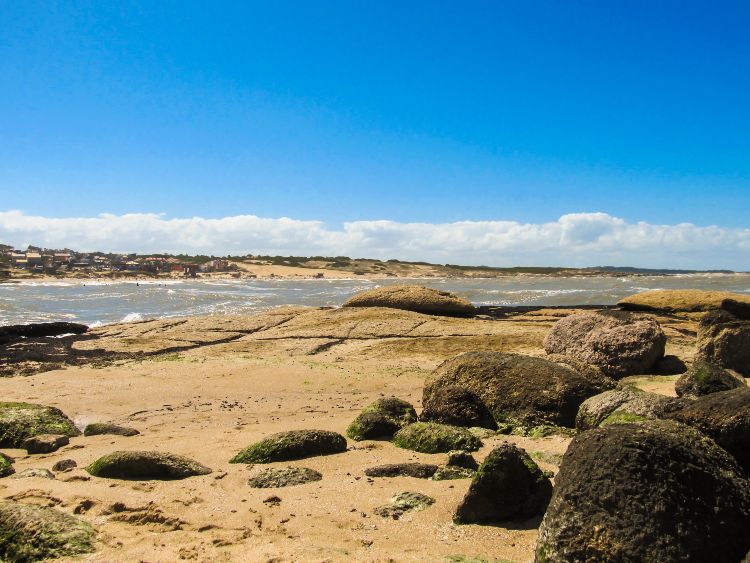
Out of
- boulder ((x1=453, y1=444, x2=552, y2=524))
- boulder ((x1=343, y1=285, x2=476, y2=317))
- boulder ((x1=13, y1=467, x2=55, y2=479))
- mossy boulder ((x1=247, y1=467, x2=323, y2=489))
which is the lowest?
boulder ((x1=13, y1=467, x2=55, y2=479))

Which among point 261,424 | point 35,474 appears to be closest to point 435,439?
point 261,424

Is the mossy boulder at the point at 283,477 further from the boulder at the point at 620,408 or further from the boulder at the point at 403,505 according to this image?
the boulder at the point at 620,408

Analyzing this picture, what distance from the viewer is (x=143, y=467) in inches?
219

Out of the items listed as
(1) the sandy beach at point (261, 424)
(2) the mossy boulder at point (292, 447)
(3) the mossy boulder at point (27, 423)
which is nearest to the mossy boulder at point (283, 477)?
(1) the sandy beach at point (261, 424)

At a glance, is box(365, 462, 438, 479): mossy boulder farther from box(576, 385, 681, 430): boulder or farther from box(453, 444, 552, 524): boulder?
box(576, 385, 681, 430): boulder

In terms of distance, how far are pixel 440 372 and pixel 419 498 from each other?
3.90 m

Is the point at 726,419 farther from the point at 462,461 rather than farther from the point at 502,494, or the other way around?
the point at 462,461

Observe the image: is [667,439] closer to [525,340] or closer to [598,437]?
[598,437]

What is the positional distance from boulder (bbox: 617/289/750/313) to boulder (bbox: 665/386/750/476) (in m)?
15.4

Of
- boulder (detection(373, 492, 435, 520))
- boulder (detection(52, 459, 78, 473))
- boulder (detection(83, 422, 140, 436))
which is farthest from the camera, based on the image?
boulder (detection(83, 422, 140, 436))

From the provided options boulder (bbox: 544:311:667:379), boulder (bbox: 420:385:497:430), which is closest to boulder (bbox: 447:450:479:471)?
boulder (bbox: 420:385:497:430)

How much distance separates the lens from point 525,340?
14.6 metres

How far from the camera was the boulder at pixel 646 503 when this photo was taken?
3156 mm

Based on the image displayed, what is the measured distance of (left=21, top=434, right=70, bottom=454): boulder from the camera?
6.72 m
